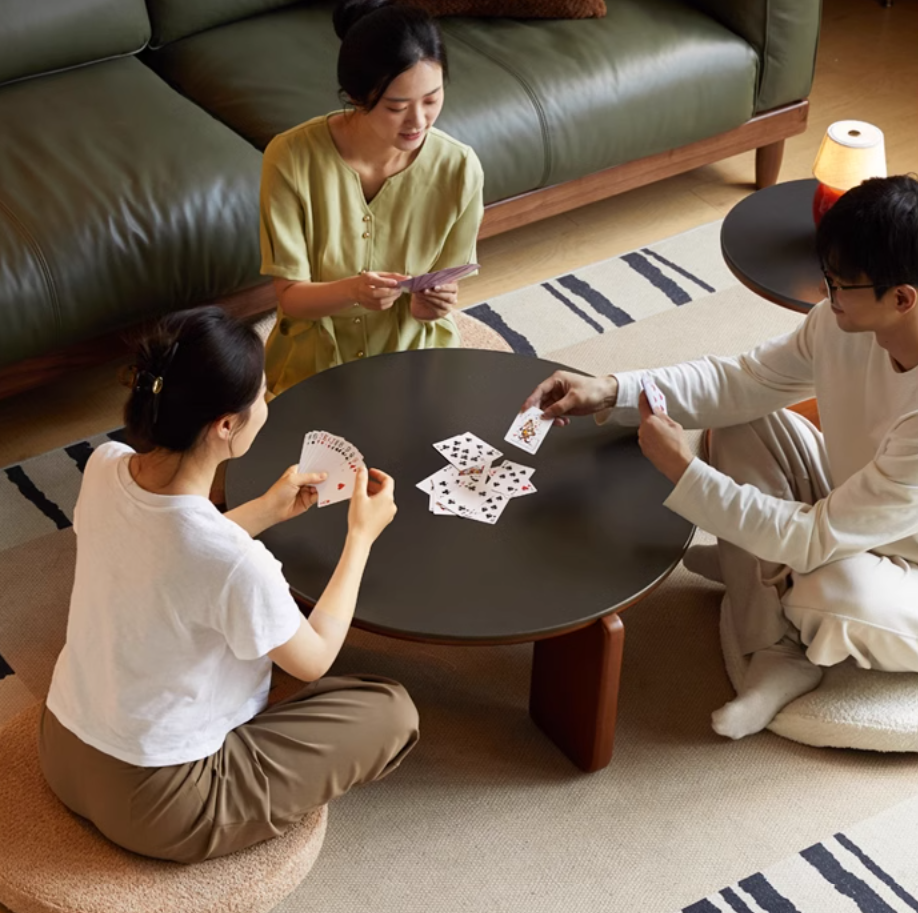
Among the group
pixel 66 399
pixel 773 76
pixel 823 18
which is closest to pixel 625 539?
pixel 66 399

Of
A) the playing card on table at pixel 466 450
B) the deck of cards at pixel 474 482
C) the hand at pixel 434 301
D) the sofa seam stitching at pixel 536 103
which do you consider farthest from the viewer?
the sofa seam stitching at pixel 536 103

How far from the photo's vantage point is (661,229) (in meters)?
3.97

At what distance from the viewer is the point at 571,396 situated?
250 cm

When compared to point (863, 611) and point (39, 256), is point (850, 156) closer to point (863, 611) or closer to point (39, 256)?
point (863, 611)

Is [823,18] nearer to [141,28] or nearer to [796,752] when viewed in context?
[141,28]

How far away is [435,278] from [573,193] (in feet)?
4.19

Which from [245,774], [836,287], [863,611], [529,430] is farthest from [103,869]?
[836,287]

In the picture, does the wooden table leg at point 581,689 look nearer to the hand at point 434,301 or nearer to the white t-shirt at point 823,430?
the white t-shirt at point 823,430

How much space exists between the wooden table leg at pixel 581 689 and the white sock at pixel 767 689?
0.78ft

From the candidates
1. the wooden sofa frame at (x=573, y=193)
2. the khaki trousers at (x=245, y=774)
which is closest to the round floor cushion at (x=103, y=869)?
the khaki trousers at (x=245, y=774)

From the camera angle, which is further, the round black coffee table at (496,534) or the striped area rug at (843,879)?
the striped area rug at (843,879)

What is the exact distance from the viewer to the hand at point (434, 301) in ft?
8.64

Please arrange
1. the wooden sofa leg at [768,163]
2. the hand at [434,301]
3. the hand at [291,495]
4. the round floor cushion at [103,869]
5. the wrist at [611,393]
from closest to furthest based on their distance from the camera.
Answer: the round floor cushion at [103,869]
the hand at [291,495]
the wrist at [611,393]
the hand at [434,301]
the wooden sofa leg at [768,163]

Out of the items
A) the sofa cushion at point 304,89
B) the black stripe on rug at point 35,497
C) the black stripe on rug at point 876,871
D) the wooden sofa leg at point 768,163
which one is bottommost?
the black stripe on rug at point 876,871
